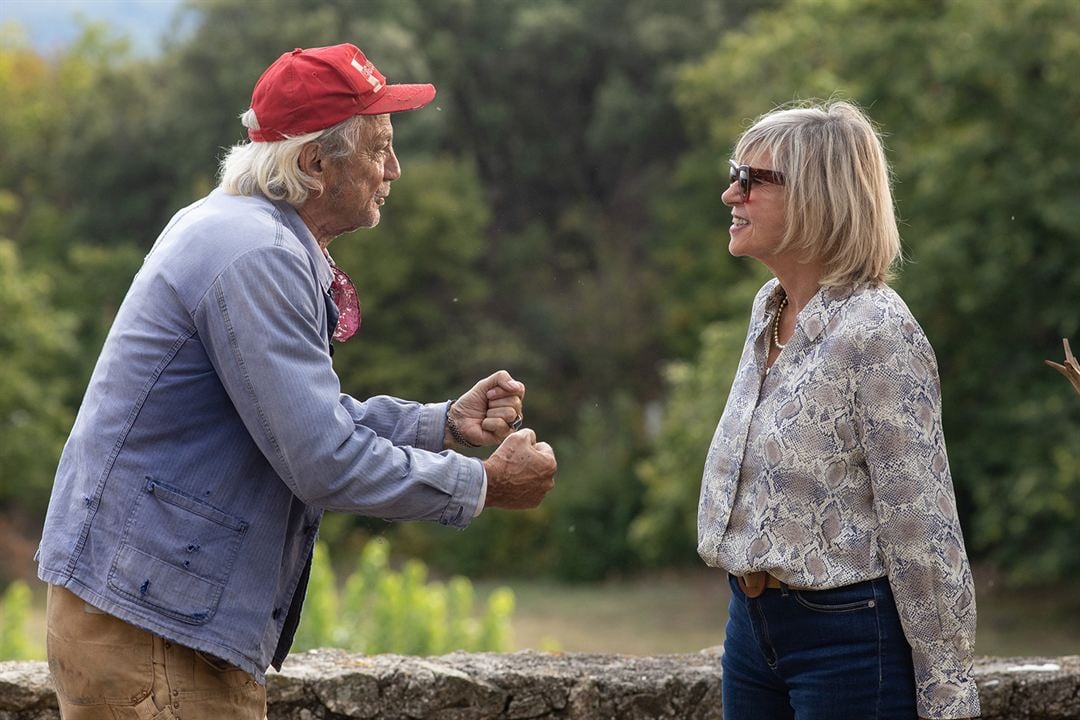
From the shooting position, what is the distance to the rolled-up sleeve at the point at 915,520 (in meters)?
2.33

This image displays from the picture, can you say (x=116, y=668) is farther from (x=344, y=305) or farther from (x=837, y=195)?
(x=837, y=195)

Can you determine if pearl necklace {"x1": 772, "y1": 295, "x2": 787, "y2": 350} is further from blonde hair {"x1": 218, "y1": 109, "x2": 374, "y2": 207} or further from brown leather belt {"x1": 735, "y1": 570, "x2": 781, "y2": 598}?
blonde hair {"x1": 218, "y1": 109, "x2": 374, "y2": 207}

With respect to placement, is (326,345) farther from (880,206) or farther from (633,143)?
(633,143)

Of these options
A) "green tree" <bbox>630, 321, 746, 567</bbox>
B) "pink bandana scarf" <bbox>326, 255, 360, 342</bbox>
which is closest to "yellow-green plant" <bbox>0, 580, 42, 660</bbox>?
"pink bandana scarf" <bbox>326, 255, 360, 342</bbox>

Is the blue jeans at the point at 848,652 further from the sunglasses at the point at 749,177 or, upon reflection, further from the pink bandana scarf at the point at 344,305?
the pink bandana scarf at the point at 344,305

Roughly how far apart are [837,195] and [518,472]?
0.75 metres

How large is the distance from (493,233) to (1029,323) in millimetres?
16047

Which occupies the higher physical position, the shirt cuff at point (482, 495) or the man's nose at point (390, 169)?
the man's nose at point (390, 169)

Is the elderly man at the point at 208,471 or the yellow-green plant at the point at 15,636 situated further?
the yellow-green plant at the point at 15,636

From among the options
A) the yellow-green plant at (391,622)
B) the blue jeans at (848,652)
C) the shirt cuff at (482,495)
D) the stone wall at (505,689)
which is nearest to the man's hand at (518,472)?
the shirt cuff at (482,495)

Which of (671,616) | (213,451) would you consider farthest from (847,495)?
(671,616)

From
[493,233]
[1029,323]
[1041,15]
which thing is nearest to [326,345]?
[1041,15]

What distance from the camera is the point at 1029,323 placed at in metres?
15.7

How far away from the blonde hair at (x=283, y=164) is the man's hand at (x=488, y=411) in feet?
1.91
